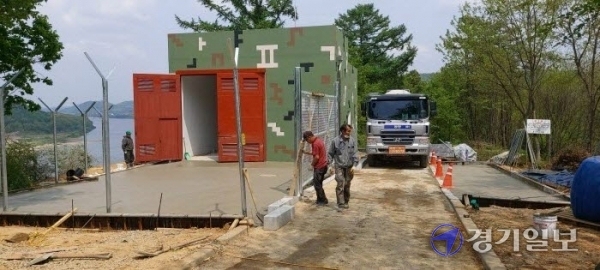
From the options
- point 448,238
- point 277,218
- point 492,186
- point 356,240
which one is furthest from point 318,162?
point 492,186

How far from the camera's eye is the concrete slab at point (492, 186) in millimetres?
12797

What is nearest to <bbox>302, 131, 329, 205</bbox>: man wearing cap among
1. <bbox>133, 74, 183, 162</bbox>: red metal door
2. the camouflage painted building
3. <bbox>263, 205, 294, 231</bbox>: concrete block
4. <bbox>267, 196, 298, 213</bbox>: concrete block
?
<bbox>267, 196, 298, 213</bbox>: concrete block

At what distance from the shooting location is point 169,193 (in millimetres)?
11781

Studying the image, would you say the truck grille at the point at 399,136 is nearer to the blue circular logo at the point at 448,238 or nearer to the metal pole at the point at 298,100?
the metal pole at the point at 298,100

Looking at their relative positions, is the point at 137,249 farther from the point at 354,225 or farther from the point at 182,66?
the point at 182,66

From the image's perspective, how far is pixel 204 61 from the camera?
2036cm

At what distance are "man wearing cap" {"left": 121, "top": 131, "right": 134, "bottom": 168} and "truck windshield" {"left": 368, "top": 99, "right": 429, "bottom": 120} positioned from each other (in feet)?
30.5

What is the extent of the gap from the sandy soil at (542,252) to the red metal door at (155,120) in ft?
44.2

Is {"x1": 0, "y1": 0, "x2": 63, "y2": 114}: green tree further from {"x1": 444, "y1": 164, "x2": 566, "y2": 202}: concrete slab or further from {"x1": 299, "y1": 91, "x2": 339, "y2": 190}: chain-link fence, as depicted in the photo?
{"x1": 444, "y1": 164, "x2": 566, "y2": 202}: concrete slab

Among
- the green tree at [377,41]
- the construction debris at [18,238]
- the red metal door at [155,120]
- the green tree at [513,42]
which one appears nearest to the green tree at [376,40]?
the green tree at [377,41]

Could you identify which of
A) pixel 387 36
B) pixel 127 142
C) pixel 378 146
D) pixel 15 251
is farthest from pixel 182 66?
pixel 387 36

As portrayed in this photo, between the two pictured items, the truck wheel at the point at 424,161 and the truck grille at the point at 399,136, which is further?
the truck wheel at the point at 424,161

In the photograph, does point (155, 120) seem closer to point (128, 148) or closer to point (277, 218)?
point (128, 148)

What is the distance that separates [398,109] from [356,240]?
10.9 meters
